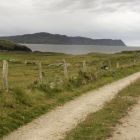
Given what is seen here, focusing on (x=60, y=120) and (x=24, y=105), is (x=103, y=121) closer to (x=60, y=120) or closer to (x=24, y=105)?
(x=60, y=120)

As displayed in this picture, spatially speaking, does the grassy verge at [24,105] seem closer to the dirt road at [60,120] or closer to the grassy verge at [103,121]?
the dirt road at [60,120]

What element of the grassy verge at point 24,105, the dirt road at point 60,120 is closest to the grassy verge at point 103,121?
the dirt road at point 60,120

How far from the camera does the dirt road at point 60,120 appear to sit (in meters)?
13.0

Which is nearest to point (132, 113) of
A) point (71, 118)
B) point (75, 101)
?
point (71, 118)

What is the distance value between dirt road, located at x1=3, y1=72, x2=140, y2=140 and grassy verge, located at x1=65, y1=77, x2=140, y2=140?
1.15 ft

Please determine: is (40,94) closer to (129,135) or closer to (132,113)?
(132,113)

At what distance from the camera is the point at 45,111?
17.6 m

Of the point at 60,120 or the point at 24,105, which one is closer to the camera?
Answer: the point at 60,120

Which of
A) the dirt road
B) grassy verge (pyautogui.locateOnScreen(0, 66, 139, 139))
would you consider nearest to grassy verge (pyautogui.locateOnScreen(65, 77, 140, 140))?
the dirt road

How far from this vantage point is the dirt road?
1303 centimetres

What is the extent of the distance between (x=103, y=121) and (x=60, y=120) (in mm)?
1658

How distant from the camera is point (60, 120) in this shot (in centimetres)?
1558

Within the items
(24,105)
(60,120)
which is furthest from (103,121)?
(24,105)

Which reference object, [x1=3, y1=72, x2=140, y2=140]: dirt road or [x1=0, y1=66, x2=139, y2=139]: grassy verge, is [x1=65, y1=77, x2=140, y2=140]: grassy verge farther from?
[x1=0, y1=66, x2=139, y2=139]: grassy verge
